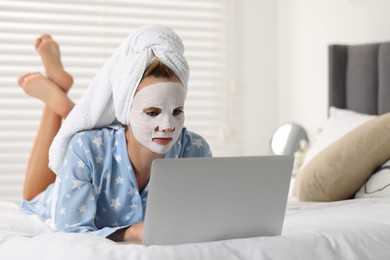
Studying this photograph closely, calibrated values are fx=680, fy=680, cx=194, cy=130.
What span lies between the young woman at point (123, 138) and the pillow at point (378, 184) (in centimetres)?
59

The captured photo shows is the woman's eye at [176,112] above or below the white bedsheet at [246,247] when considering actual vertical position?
above

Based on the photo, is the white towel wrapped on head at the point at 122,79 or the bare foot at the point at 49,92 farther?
the bare foot at the point at 49,92

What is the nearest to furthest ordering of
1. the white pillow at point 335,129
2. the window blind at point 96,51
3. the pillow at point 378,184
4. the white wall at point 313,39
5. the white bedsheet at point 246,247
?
the white bedsheet at point 246,247
the pillow at point 378,184
the white pillow at point 335,129
the white wall at point 313,39
the window blind at point 96,51

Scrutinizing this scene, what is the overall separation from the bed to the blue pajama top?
12 centimetres

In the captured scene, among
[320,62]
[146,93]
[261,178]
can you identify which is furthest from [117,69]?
[320,62]

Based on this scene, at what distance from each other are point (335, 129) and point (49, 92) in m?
1.15

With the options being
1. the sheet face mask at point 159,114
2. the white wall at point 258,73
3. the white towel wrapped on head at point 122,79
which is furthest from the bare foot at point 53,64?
the white wall at point 258,73

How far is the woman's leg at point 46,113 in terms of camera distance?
252 cm

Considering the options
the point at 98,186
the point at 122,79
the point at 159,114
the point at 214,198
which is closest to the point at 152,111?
the point at 159,114

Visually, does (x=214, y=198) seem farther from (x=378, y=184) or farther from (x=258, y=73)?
(x=258, y=73)

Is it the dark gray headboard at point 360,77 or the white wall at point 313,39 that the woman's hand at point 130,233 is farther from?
the white wall at point 313,39

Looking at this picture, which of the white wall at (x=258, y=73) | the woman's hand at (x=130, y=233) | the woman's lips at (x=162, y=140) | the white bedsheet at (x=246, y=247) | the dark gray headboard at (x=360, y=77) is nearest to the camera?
the white bedsheet at (x=246, y=247)

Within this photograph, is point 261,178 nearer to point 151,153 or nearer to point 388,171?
point 151,153

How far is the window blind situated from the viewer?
3.82 meters
